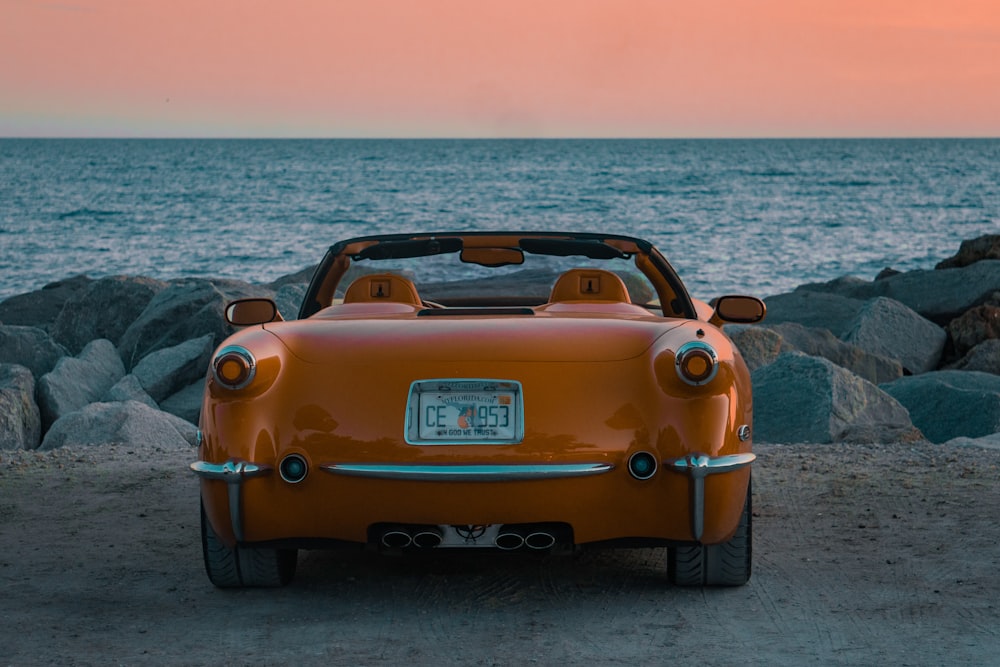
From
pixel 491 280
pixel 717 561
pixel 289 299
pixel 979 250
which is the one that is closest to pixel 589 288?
pixel 717 561

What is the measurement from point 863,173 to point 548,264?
244 feet

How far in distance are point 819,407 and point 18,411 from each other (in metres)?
6.50

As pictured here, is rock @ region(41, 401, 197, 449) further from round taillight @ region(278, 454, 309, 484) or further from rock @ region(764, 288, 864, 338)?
rock @ region(764, 288, 864, 338)

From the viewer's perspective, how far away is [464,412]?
4.45 metres

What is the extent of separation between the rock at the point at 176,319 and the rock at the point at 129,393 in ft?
4.52

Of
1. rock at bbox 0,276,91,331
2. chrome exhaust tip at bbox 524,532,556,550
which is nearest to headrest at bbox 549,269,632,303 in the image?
chrome exhaust tip at bbox 524,532,556,550

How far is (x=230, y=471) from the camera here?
4.54 m

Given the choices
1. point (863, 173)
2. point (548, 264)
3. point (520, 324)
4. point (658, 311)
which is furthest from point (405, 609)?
point (863, 173)

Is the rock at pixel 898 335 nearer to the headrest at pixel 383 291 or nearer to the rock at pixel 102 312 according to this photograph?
the rock at pixel 102 312

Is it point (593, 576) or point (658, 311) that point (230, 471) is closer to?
point (593, 576)

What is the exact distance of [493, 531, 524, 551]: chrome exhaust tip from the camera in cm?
448

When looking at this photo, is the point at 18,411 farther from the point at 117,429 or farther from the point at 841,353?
the point at 841,353

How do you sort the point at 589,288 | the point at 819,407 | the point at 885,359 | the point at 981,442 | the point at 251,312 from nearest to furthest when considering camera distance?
the point at 251,312
the point at 589,288
the point at 981,442
the point at 819,407
the point at 885,359

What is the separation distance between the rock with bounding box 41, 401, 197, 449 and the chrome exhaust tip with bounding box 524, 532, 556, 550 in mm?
5397
